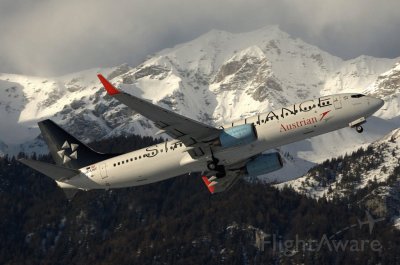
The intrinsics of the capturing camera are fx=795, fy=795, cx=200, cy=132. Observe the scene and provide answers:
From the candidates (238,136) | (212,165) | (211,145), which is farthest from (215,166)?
(238,136)

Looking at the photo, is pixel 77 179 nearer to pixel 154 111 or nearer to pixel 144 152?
pixel 144 152

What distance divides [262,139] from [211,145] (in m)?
5.72

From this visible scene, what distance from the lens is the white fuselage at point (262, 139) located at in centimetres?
8256

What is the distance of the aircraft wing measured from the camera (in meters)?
78.5

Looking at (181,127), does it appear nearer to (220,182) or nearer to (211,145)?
(211,145)

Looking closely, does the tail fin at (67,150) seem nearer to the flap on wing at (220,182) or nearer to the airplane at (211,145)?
the airplane at (211,145)

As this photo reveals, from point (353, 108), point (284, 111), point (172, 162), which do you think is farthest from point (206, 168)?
point (353, 108)

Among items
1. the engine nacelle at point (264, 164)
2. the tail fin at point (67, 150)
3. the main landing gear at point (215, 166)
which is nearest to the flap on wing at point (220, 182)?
the engine nacelle at point (264, 164)

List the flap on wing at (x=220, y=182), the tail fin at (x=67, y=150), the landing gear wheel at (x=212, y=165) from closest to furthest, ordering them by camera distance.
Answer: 1. the landing gear wheel at (x=212, y=165)
2. the tail fin at (x=67, y=150)
3. the flap on wing at (x=220, y=182)

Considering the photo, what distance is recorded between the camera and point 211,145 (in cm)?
8475

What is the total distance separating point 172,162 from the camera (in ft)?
285

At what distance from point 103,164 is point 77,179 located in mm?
3561

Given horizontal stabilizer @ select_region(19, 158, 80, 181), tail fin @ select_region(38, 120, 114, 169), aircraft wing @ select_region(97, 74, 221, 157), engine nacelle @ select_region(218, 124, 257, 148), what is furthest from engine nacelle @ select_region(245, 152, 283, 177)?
horizontal stabilizer @ select_region(19, 158, 80, 181)

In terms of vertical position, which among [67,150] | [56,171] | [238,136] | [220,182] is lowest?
[220,182]
